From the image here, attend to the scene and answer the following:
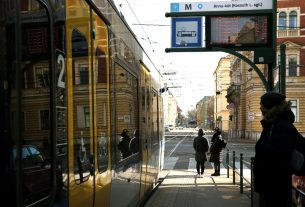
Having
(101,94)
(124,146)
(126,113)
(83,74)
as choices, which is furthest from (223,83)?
(83,74)

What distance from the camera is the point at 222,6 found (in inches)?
366

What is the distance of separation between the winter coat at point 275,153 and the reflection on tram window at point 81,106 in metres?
1.32

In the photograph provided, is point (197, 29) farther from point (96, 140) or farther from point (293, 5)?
point (293, 5)

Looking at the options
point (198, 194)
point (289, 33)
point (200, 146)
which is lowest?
point (198, 194)

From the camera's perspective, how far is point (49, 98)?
3000 millimetres

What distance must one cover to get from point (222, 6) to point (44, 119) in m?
6.91

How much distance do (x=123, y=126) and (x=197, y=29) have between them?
4.22m

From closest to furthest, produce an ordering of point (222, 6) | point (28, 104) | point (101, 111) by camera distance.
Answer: point (28, 104), point (101, 111), point (222, 6)

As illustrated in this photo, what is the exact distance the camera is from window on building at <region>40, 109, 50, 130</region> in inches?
112

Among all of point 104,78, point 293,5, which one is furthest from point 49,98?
point 293,5

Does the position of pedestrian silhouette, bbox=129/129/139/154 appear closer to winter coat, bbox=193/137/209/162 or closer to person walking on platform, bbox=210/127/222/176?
winter coat, bbox=193/137/209/162

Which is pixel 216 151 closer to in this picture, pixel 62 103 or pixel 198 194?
pixel 198 194

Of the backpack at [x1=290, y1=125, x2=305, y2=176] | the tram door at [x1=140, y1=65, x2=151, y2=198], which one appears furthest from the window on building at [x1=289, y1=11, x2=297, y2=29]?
the backpack at [x1=290, y1=125, x2=305, y2=176]

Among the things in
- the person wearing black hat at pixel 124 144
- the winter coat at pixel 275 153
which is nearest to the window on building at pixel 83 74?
the winter coat at pixel 275 153
